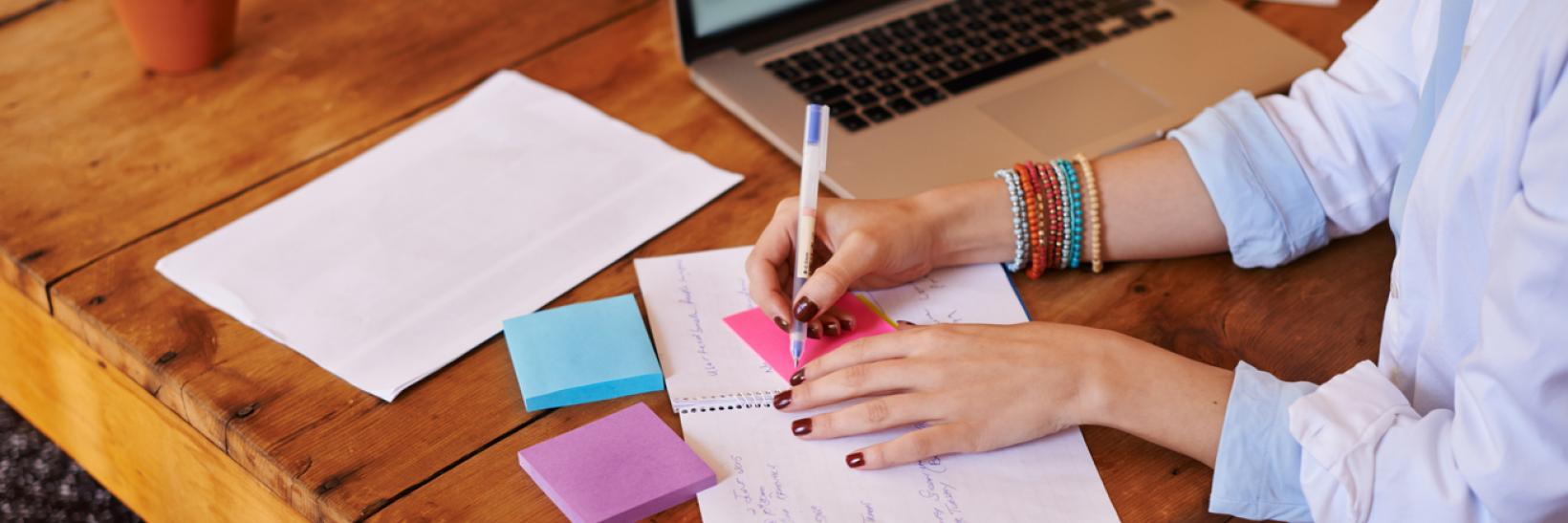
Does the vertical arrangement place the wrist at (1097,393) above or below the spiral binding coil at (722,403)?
above

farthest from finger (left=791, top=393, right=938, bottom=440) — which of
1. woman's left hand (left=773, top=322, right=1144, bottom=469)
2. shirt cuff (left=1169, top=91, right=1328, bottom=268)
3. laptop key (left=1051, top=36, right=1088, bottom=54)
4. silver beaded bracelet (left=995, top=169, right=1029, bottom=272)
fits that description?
laptop key (left=1051, top=36, right=1088, bottom=54)

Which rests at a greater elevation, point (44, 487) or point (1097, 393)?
point (1097, 393)

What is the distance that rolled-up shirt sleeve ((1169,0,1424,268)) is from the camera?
3.18 ft

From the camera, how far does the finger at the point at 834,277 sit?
0.89m

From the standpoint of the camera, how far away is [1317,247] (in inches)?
39.6

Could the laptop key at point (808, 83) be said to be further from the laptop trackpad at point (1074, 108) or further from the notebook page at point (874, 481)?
the notebook page at point (874, 481)

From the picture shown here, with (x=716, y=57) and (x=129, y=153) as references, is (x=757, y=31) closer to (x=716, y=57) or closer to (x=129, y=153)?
(x=716, y=57)

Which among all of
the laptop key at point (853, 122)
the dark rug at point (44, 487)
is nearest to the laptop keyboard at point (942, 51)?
the laptop key at point (853, 122)

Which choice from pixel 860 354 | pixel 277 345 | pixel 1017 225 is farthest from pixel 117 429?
pixel 1017 225

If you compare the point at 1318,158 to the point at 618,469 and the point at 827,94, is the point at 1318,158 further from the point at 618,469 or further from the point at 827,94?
the point at 618,469

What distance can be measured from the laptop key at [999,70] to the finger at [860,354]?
0.38 meters

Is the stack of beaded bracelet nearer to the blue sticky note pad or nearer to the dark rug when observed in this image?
the blue sticky note pad

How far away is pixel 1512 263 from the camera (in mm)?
688

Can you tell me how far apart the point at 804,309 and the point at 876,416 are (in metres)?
0.10
